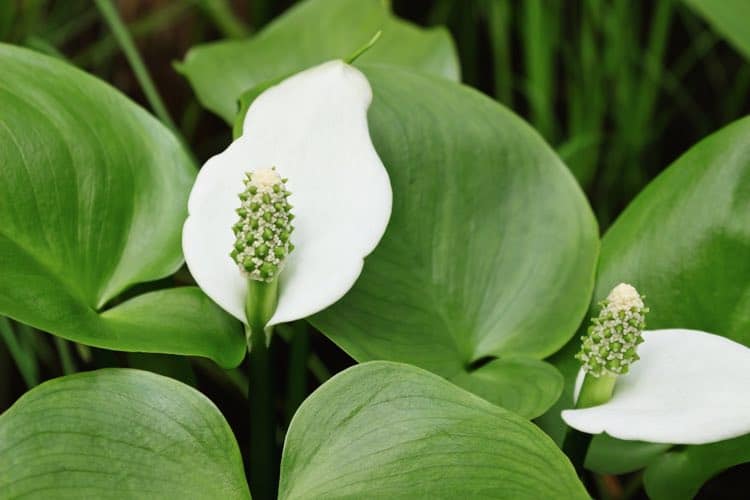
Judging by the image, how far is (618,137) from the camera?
3.65ft

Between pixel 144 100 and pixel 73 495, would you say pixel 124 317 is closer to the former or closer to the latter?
pixel 73 495

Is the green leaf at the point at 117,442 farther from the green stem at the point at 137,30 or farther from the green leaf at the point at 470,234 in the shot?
the green stem at the point at 137,30

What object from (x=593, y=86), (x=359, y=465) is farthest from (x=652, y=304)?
(x=593, y=86)

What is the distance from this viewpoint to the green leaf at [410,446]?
37cm

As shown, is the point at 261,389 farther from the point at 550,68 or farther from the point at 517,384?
the point at 550,68

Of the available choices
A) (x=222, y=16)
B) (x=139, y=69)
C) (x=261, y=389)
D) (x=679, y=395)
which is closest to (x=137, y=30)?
(x=222, y=16)

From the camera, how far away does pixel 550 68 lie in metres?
1.08

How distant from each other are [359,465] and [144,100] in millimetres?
910

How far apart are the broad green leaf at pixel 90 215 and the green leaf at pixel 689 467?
0.23 meters

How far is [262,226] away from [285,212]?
0.04 feet

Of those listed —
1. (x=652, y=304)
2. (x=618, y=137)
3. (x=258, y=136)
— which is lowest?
(x=618, y=137)

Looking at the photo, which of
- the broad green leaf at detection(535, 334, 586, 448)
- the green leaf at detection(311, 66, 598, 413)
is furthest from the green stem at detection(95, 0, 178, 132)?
the broad green leaf at detection(535, 334, 586, 448)

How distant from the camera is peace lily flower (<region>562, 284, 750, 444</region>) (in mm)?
384

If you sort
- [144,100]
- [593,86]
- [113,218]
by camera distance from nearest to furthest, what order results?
[113,218]
[593,86]
[144,100]
